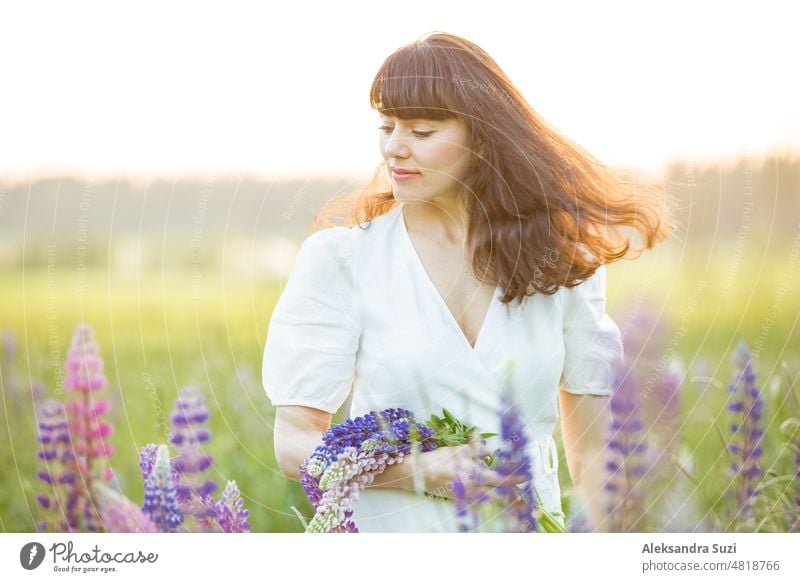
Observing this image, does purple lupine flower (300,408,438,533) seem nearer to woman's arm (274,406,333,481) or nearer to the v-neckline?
woman's arm (274,406,333,481)

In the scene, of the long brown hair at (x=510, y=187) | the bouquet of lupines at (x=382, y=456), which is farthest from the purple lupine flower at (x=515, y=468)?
the long brown hair at (x=510, y=187)

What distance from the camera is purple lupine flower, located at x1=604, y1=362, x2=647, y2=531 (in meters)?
1.73

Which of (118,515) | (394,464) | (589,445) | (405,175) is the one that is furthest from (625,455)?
(118,515)

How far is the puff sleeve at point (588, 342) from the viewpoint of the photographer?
1.88 meters

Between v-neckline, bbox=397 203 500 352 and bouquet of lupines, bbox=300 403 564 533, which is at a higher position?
v-neckline, bbox=397 203 500 352

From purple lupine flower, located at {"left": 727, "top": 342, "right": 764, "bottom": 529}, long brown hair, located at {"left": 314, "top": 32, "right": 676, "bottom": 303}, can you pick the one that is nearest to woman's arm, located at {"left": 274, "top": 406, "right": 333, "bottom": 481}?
long brown hair, located at {"left": 314, "top": 32, "right": 676, "bottom": 303}

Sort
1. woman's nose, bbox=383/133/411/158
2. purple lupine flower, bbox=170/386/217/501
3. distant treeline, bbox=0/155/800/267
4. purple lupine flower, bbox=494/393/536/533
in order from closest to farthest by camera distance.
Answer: purple lupine flower, bbox=494/393/536/533 < woman's nose, bbox=383/133/411/158 < purple lupine flower, bbox=170/386/217/501 < distant treeline, bbox=0/155/800/267

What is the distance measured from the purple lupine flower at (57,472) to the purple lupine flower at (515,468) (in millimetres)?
815

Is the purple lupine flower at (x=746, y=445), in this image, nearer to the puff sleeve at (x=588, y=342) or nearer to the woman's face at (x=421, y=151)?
the puff sleeve at (x=588, y=342)

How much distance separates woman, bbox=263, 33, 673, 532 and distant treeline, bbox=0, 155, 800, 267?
0.30 meters

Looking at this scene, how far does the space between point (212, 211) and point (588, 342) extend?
84 centimetres

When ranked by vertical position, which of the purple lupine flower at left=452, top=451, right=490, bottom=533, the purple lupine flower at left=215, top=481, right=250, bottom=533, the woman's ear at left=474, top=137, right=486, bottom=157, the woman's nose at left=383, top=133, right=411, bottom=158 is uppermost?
the woman's nose at left=383, top=133, right=411, bottom=158

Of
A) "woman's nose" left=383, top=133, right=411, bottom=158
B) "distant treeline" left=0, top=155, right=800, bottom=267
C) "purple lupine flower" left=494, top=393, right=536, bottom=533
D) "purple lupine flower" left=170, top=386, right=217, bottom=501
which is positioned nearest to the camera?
"purple lupine flower" left=494, top=393, right=536, bottom=533
